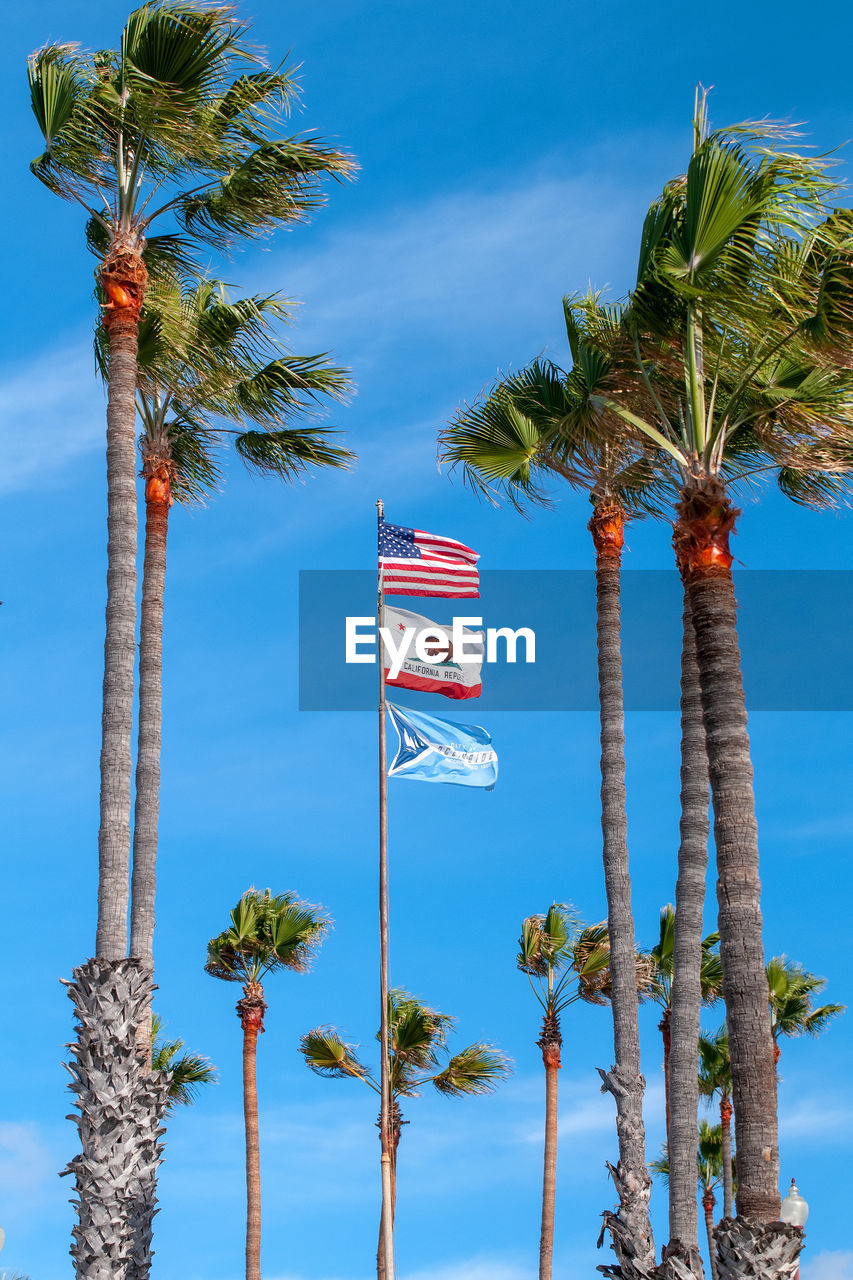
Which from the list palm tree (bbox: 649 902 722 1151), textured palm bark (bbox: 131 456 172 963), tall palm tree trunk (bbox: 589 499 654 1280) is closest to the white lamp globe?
tall palm tree trunk (bbox: 589 499 654 1280)

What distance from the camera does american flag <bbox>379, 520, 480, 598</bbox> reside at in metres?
22.3

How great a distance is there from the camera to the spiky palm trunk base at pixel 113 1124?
13.7 meters

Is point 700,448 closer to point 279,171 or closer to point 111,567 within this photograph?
point 111,567

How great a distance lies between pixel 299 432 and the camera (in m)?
22.0

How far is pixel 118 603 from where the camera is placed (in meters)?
16.0

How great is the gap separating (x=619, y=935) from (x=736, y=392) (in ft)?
35.0

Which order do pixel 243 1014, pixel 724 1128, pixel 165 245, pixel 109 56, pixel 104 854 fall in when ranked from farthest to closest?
pixel 724 1128, pixel 243 1014, pixel 165 245, pixel 109 56, pixel 104 854

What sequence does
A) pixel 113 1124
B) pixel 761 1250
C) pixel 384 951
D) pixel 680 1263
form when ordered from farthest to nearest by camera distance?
pixel 384 951 < pixel 680 1263 < pixel 113 1124 < pixel 761 1250

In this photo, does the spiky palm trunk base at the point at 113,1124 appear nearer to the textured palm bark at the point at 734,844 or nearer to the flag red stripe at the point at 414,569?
the textured palm bark at the point at 734,844

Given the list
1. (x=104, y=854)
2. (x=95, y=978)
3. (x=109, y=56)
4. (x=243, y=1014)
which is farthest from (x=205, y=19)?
(x=243, y=1014)

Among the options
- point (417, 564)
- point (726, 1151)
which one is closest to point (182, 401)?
point (417, 564)

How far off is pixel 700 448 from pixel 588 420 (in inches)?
198

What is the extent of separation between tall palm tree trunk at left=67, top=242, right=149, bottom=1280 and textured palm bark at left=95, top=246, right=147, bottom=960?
1cm

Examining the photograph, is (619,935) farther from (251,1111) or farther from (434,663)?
(251,1111)
